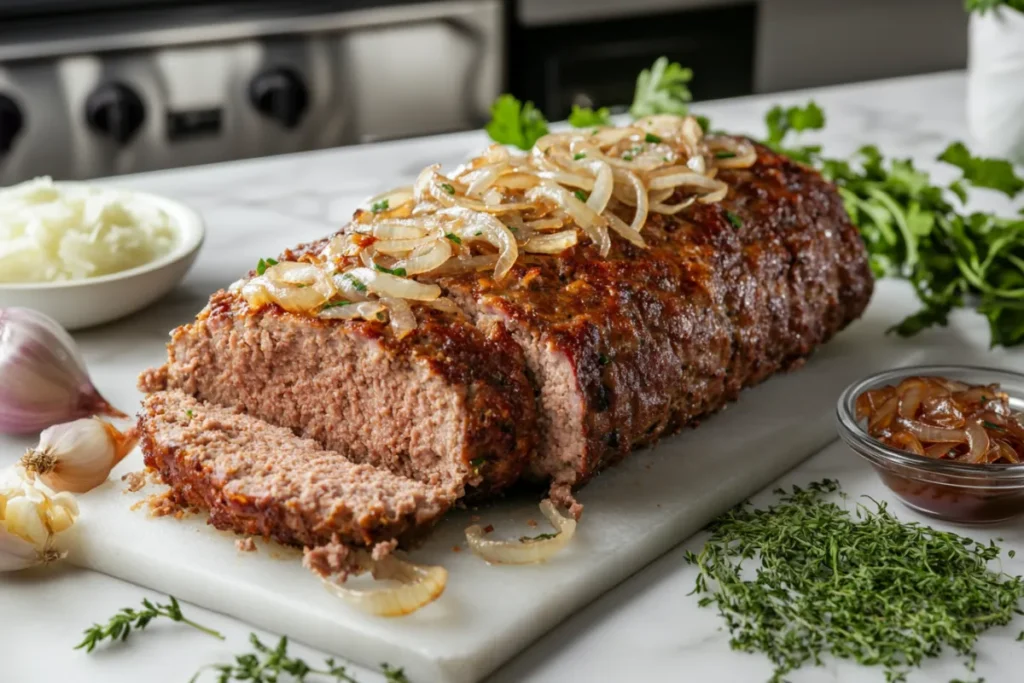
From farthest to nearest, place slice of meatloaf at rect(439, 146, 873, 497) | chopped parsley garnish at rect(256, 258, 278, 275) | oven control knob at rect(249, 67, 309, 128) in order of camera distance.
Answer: oven control knob at rect(249, 67, 309, 128) < chopped parsley garnish at rect(256, 258, 278, 275) < slice of meatloaf at rect(439, 146, 873, 497)

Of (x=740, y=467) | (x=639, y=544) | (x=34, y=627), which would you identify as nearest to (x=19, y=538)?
(x=34, y=627)

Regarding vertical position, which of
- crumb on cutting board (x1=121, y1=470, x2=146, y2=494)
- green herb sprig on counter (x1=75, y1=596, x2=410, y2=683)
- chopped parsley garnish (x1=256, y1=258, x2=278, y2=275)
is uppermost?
chopped parsley garnish (x1=256, y1=258, x2=278, y2=275)

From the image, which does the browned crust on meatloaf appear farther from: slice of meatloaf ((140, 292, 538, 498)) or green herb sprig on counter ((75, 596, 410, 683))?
green herb sprig on counter ((75, 596, 410, 683))

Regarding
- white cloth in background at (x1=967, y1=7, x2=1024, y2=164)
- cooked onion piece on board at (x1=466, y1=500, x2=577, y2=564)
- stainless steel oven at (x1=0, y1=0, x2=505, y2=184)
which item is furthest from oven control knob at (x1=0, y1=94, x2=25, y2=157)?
white cloth in background at (x1=967, y1=7, x2=1024, y2=164)

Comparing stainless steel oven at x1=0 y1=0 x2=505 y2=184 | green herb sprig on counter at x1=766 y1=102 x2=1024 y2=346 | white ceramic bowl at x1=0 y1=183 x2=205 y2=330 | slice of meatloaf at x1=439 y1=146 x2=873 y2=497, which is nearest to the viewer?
slice of meatloaf at x1=439 y1=146 x2=873 y2=497

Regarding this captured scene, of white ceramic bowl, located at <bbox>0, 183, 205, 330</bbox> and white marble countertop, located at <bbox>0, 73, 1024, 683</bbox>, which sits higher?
white ceramic bowl, located at <bbox>0, 183, 205, 330</bbox>

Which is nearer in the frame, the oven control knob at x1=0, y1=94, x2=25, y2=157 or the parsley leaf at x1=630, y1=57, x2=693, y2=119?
the parsley leaf at x1=630, y1=57, x2=693, y2=119

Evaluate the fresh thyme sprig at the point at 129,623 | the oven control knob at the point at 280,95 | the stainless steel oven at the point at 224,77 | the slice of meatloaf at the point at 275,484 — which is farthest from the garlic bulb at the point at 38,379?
the oven control knob at the point at 280,95

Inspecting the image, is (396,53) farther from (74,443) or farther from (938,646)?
(938,646)
